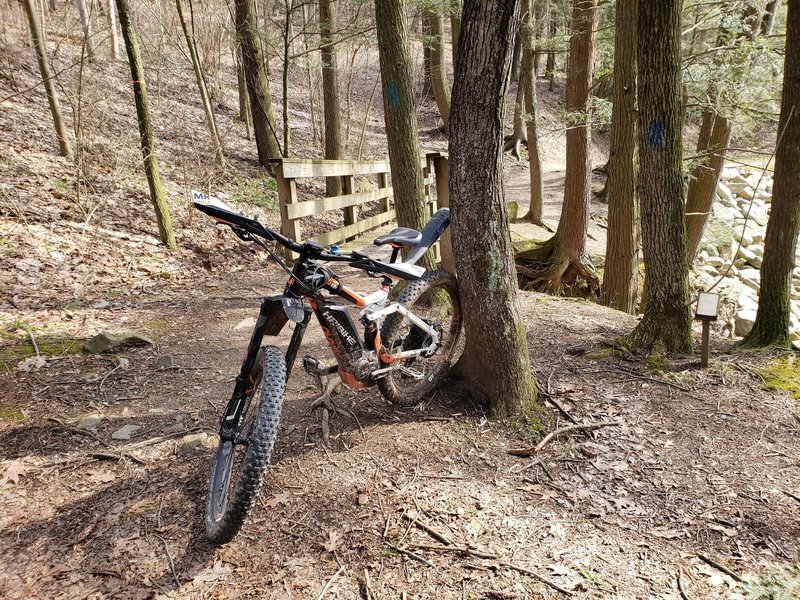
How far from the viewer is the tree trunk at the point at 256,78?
9.76m

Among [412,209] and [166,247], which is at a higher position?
[412,209]

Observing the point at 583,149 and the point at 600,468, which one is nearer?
the point at 600,468

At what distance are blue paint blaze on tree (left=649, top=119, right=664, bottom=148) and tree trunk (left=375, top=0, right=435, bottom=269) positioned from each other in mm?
1966

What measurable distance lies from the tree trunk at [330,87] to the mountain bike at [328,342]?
5823 millimetres

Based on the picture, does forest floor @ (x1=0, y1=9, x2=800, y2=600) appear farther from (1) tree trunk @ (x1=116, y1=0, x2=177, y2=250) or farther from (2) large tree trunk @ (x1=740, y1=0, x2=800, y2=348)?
(1) tree trunk @ (x1=116, y1=0, x2=177, y2=250)

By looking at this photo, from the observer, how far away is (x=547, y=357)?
421 centimetres

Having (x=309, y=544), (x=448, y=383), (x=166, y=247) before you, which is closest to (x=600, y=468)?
(x=448, y=383)

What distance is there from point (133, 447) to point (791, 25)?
19.4 ft

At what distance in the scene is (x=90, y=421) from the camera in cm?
324


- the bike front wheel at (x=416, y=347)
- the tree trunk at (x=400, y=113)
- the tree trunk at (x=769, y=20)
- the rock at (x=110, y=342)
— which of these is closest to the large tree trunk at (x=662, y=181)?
the bike front wheel at (x=416, y=347)

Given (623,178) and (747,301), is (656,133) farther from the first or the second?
(747,301)

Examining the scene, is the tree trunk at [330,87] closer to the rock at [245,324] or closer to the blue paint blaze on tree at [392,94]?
the blue paint blaze on tree at [392,94]

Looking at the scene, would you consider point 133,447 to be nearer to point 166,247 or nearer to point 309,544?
point 309,544

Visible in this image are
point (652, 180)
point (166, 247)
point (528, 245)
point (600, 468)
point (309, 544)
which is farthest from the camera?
point (528, 245)
